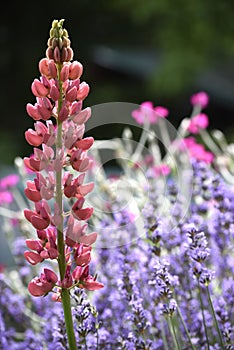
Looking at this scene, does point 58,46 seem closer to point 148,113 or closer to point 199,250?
point 199,250

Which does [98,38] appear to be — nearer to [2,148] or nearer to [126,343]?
[2,148]

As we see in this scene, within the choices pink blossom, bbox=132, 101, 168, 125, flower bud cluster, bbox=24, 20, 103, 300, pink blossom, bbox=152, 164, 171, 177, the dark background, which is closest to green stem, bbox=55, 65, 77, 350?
flower bud cluster, bbox=24, 20, 103, 300

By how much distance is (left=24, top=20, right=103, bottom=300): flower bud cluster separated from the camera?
4.07ft

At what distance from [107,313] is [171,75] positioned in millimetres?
6752

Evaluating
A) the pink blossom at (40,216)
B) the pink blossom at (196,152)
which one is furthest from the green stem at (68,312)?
the pink blossom at (196,152)

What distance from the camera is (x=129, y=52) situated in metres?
10.4

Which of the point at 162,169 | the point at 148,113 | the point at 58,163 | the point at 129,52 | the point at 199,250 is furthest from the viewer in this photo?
the point at 129,52

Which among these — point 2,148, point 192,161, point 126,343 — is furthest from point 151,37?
point 126,343

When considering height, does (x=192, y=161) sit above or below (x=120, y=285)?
above

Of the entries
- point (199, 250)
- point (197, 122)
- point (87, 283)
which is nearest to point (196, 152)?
point (197, 122)

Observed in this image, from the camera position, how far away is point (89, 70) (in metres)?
9.97

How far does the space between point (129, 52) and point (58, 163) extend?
9.36 meters

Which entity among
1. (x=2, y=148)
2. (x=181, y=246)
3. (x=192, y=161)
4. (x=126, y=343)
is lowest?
(x=126, y=343)

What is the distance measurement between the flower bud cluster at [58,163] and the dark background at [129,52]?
6.79m
